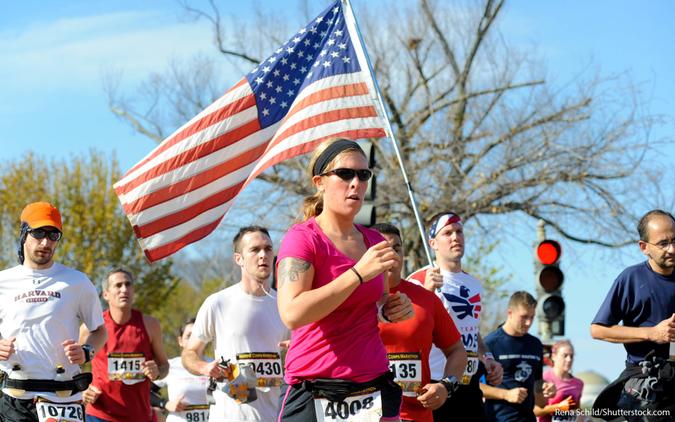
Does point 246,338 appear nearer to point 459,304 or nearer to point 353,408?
point 459,304

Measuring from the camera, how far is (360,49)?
10.1 m

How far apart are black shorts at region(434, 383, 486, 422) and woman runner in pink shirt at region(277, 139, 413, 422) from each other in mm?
3484

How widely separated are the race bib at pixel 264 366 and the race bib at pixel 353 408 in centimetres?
342

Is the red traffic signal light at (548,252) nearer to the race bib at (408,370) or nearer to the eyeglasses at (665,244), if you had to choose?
the eyeglasses at (665,244)

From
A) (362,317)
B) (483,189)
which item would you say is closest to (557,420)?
(362,317)

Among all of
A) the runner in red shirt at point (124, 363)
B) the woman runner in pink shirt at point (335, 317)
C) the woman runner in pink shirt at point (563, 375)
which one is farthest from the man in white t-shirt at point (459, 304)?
the woman runner in pink shirt at point (563, 375)

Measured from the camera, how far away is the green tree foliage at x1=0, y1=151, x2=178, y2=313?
134ft

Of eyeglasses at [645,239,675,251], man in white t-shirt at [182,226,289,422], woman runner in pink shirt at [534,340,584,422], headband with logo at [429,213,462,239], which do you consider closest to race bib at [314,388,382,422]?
eyeglasses at [645,239,675,251]

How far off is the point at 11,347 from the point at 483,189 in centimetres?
1659

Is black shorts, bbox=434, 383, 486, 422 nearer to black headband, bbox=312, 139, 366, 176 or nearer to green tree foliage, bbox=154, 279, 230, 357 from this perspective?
black headband, bbox=312, 139, 366, 176

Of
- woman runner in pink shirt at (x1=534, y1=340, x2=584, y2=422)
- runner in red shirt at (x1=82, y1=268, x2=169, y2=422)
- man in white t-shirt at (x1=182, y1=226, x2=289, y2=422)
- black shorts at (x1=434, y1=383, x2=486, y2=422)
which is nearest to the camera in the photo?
man in white t-shirt at (x1=182, y1=226, x2=289, y2=422)

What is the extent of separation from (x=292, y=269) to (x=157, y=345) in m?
6.58

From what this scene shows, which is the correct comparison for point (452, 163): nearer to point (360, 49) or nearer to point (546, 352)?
point (546, 352)

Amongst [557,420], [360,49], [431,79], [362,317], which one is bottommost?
[557,420]
